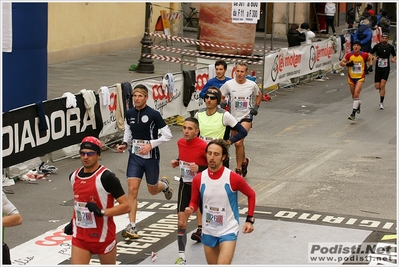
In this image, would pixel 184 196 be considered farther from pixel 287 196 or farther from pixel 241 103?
pixel 241 103

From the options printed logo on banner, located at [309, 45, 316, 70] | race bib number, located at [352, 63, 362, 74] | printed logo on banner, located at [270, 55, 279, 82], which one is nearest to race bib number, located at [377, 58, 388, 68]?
race bib number, located at [352, 63, 362, 74]

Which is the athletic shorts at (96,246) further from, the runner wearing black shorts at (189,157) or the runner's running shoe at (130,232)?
the runner's running shoe at (130,232)

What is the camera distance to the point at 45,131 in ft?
47.5

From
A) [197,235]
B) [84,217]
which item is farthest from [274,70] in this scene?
[84,217]

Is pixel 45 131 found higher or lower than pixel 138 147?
lower

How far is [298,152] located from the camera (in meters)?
17.0

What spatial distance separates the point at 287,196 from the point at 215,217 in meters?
5.13

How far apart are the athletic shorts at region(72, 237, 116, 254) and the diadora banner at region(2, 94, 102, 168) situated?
17.6 feet

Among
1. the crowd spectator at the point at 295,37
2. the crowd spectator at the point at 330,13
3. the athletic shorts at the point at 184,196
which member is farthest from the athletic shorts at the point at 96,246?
the crowd spectator at the point at 330,13

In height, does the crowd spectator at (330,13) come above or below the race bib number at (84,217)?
above

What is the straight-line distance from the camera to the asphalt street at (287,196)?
34.9 feet

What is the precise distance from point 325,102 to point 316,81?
4.26 metres

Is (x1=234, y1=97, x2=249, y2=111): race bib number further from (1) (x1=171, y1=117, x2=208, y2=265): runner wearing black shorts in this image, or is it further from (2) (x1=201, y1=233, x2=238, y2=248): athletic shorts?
(2) (x1=201, y1=233, x2=238, y2=248): athletic shorts

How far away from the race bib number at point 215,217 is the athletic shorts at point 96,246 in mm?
1015
